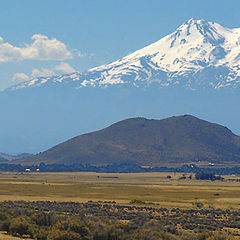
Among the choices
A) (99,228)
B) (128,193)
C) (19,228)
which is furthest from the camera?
(128,193)

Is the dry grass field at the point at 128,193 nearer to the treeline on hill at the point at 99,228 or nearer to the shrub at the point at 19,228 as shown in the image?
the treeline on hill at the point at 99,228

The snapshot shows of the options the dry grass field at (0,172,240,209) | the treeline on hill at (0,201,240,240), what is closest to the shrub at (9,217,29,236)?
the treeline on hill at (0,201,240,240)

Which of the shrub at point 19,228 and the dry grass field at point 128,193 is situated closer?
the shrub at point 19,228

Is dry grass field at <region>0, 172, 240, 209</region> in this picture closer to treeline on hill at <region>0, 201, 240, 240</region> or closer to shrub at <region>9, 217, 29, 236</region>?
treeline on hill at <region>0, 201, 240, 240</region>

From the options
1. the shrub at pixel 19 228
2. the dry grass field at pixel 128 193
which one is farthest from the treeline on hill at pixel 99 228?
the dry grass field at pixel 128 193

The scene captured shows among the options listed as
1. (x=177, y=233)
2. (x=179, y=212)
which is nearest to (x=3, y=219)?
(x=177, y=233)

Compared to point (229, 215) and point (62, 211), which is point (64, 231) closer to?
point (62, 211)

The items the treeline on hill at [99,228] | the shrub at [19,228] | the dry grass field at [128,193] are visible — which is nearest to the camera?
the treeline on hill at [99,228]

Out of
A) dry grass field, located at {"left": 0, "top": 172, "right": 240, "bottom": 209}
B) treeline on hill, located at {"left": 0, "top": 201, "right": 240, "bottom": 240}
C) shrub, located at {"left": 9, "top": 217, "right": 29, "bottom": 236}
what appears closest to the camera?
treeline on hill, located at {"left": 0, "top": 201, "right": 240, "bottom": 240}

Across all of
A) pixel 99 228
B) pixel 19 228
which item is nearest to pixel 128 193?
pixel 19 228

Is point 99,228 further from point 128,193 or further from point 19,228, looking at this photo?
point 128,193

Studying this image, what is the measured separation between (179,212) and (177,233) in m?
23.2

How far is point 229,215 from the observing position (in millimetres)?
64375

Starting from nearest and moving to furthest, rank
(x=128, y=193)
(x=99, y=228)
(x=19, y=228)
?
(x=99, y=228)
(x=19, y=228)
(x=128, y=193)
